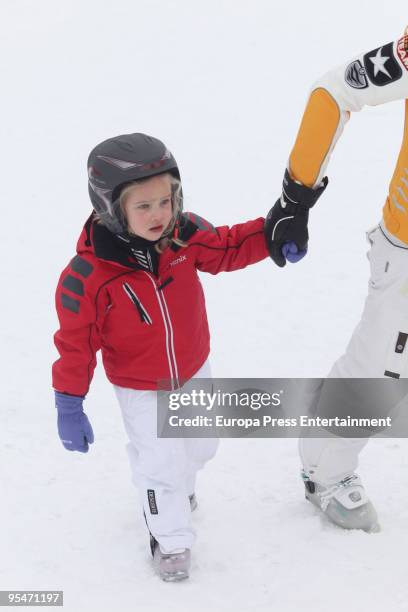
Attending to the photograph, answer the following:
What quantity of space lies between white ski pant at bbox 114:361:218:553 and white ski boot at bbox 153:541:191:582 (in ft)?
0.12

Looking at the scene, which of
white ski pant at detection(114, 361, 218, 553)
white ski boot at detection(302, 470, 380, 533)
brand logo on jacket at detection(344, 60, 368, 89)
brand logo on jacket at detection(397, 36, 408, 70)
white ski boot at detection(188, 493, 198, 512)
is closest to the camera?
brand logo on jacket at detection(397, 36, 408, 70)

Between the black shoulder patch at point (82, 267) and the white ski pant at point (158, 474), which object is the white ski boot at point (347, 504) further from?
the black shoulder patch at point (82, 267)

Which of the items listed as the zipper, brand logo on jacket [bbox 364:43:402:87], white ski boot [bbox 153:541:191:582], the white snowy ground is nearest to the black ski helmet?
the zipper

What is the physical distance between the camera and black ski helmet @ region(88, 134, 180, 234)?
11.5 feet

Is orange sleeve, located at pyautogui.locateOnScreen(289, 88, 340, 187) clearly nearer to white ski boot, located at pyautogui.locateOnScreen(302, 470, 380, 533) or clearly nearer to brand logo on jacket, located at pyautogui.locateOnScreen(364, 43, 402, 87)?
brand logo on jacket, located at pyautogui.locateOnScreen(364, 43, 402, 87)

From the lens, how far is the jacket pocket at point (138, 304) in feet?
12.2

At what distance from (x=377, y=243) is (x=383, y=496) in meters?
1.44

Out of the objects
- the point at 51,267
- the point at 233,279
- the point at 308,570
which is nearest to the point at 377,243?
the point at 308,570

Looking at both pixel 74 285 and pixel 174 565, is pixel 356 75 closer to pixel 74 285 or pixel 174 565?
pixel 74 285

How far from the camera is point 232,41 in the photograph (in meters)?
9.86

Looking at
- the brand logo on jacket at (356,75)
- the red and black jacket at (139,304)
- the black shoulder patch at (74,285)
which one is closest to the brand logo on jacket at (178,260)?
the red and black jacket at (139,304)

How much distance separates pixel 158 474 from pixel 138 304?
777 millimetres

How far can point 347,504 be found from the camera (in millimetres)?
4246

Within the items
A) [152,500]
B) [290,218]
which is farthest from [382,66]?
[152,500]
